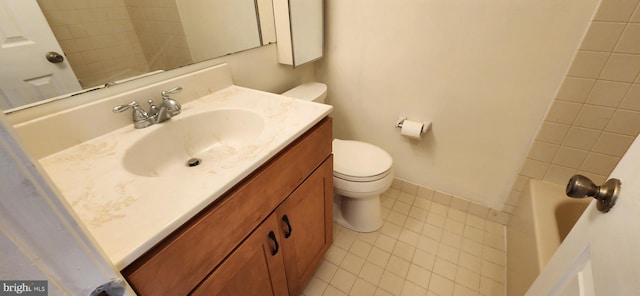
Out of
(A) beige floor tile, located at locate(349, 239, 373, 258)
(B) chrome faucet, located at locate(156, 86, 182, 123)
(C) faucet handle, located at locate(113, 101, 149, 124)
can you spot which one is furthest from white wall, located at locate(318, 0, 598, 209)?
(C) faucet handle, located at locate(113, 101, 149, 124)

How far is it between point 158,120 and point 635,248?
1.13 m

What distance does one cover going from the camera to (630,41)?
0.98 m

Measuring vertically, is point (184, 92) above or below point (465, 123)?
above

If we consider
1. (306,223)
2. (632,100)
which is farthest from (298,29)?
(632,100)

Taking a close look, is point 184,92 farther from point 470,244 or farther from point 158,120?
point 470,244

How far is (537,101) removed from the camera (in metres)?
1.22

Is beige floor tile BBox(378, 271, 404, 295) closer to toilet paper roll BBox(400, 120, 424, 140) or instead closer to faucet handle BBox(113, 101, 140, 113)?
toilet paper roll BBox(400, 120, 424, 140)

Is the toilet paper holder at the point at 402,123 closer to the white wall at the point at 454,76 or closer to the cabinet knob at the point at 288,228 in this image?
the white wall at the point at 454,76

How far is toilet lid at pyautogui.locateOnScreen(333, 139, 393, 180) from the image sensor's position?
53.6 inches

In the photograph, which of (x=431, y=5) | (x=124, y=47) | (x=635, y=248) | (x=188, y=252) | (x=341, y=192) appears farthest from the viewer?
(x=341, y=192)

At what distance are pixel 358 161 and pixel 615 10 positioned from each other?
1132 millimetres

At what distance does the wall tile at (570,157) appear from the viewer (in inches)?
48.1

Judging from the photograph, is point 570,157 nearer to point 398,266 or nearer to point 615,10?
point 615,10

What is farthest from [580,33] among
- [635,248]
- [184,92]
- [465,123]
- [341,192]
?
[184,92]
